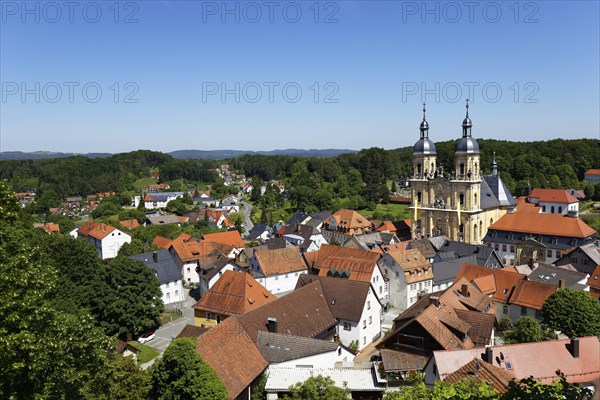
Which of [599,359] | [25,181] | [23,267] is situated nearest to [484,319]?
[599,359]

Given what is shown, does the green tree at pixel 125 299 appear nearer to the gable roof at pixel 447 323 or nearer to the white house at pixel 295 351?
the white house at pixel 295 351

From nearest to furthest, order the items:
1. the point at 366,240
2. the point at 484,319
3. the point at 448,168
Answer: the point at 484,319 → the point at 366,240 → the point at 448,168

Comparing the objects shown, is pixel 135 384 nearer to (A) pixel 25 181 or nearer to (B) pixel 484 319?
(B) pixel 484 319

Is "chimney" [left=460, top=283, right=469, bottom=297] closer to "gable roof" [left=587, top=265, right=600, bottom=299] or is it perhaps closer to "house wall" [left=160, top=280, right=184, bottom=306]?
"gable roof" [left=587, top=265, right=600, bottom=299]

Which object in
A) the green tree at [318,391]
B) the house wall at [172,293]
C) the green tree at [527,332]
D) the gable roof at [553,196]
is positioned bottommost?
the house wall at [172,293]

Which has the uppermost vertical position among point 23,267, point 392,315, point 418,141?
point 418,141

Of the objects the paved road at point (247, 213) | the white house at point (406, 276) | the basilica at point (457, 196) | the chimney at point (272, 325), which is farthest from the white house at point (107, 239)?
the chimney at point (272, 325)
